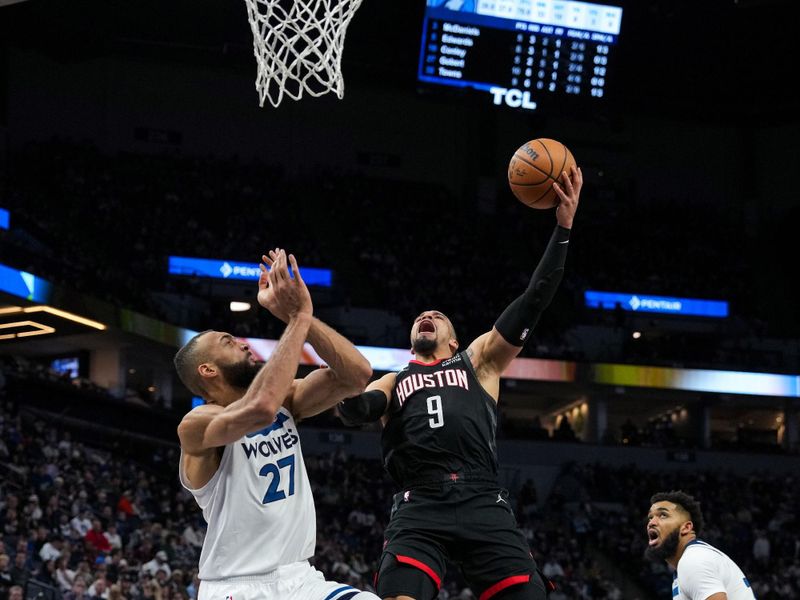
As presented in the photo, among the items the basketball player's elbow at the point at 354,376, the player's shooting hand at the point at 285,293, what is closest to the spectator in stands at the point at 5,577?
the basketball player's elbow at the point at 354,376

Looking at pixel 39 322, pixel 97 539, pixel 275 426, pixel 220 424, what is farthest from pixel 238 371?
pixel 39 322

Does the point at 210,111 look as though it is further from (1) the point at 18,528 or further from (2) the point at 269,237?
(1) the point at 18,528

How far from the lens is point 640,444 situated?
87.7 feet

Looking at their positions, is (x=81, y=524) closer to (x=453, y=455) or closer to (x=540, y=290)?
(x=453, y=455)

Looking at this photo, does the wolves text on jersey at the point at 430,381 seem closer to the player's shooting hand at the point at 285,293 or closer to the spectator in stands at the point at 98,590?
the player's shooting hand at the point at 285,293

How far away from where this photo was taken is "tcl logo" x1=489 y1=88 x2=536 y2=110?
17.9m

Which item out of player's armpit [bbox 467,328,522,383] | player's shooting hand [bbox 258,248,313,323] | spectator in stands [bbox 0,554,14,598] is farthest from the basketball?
spectator in stands [bbox 0,554,14,598]

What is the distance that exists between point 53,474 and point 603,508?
12.0 metres

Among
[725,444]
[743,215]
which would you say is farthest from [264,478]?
[743,215]

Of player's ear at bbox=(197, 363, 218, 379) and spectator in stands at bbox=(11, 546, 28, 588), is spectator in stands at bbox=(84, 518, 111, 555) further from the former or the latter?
player's ear at bbox=(197, 363, 218, 379)

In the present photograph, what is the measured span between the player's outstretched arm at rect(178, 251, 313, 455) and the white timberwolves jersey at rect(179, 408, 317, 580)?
16 cm

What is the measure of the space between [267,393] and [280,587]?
74 cm

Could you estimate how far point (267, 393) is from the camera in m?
4.04

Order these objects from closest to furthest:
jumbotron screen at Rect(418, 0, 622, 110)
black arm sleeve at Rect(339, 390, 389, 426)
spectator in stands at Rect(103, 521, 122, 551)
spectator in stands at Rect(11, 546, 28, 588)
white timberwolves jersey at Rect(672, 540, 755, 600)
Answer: black arm sleeve at Rect(339, 390, 389, 426), white timberwolves jersey at Rect(672, 540, 755, 600), spectator in stands at Rect(11, 546, 28, 588), spectator in stands at Rect(103, 521, 122, 551), jumbotron screen at Rect(418, 0, 622, 110)
